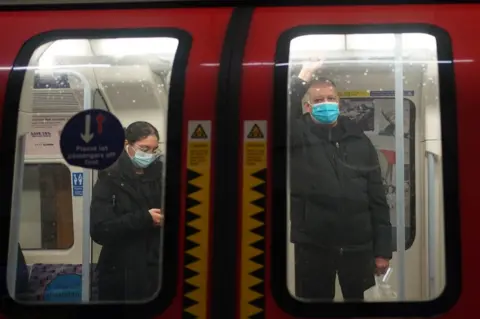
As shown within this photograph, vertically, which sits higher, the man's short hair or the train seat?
the man's short hair

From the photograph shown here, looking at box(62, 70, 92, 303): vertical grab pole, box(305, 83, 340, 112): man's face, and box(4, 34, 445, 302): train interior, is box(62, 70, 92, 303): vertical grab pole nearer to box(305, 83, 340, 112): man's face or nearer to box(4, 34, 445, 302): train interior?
box(4, 34, 445, 302): train interior

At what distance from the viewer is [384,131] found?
99.8 inches

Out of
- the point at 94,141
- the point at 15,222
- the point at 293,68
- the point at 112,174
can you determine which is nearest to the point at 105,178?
the point at 112,174

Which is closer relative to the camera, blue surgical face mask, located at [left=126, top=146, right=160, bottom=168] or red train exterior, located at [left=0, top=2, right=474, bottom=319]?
red train exterior, located at [left=0, top=2, right=474, bottom=319]

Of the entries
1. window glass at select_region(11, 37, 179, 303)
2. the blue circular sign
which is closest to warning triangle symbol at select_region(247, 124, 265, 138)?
window glass at select_region(11, 37, 179, 303)

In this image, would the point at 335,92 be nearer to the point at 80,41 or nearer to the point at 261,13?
the point at 261,13

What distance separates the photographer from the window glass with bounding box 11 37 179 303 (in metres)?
2.39

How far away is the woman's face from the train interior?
0.17 feet

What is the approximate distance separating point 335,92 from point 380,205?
471 millimetres

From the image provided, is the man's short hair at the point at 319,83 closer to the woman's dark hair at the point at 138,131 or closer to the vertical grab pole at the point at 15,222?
the woman's dark hair at the point at 138,131

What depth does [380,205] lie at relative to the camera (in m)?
2.36

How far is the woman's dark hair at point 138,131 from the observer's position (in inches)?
97.3

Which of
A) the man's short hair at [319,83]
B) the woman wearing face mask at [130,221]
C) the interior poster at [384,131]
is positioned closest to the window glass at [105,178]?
the woman wearing face mask at [130,221]

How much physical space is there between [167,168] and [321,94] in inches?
25.6
